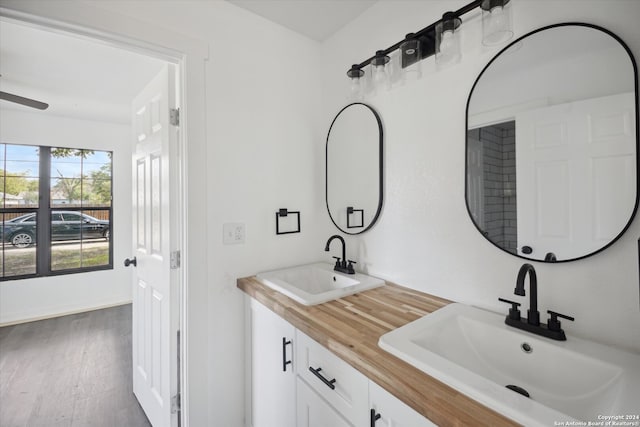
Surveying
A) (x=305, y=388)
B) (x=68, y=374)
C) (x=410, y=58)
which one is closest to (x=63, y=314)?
(x=68, y=374)

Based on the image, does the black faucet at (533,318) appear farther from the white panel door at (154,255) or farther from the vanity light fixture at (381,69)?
the white panel door at (154,255)

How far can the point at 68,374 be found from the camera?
2.30 m

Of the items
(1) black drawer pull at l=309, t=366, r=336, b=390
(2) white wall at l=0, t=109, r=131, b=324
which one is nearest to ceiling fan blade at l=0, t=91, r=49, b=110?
(2) white wall at l=0, t=109, r=131, b=324

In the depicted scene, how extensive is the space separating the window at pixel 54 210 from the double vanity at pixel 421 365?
377 cm

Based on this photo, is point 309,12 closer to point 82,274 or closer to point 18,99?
point 18,99

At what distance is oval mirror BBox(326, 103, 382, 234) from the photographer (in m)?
1.59

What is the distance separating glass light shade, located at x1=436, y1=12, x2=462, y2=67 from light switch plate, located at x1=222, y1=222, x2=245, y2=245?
4.25 ft

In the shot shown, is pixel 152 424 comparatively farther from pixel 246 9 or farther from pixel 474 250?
pixel 246 9

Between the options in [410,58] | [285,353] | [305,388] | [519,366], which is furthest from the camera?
[410,58]

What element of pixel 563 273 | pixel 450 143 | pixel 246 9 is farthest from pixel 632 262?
pixel 246 9

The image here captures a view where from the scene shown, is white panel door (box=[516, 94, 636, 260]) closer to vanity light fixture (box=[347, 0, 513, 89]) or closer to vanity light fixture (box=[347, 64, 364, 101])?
vanity light fixture (box=[347, 0, 513, 89])

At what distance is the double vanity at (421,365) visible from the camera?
645 mm

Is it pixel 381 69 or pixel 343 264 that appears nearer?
pixel 381 69

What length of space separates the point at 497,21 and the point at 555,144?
0.49 m
